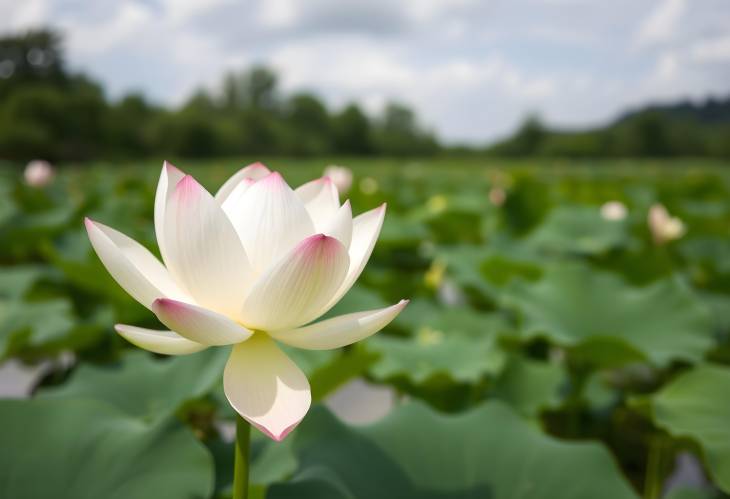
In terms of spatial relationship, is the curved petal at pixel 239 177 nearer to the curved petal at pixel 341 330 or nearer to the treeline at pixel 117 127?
the curved petal at pixel 341 330

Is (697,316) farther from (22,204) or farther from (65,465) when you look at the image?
(22,204)

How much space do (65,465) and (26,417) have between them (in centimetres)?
8

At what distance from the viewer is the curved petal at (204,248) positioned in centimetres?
47

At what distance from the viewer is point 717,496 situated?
909mm

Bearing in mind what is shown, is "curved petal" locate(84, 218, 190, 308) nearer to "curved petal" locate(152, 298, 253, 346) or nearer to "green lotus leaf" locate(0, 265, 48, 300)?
"curved petal" locate(152, 298, 253, 346)

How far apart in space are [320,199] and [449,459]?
391 millimetres

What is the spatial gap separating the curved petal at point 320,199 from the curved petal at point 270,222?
92 mm

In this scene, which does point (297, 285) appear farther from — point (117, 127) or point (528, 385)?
point (117, 127)

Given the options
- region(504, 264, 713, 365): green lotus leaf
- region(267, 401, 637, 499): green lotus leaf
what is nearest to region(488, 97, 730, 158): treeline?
region(504, 264, 713, 365): green lotus leaf

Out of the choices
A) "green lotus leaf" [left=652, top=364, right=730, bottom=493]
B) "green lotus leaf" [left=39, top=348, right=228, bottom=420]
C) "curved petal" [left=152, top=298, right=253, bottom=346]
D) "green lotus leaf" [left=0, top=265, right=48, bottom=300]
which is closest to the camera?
"curved petal" [left=152, top=298, right=253, bottom=346]

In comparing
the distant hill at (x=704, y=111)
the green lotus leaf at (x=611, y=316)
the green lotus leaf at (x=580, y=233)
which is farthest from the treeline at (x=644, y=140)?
the green lotus leaf at (x=611, y=316)

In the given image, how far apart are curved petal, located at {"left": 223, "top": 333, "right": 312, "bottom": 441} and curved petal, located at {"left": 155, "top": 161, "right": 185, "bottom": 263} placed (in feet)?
0.33

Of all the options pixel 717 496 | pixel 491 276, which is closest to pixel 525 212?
pixel 491 276

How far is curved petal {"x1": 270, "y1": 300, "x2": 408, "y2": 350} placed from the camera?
1.55 feet
